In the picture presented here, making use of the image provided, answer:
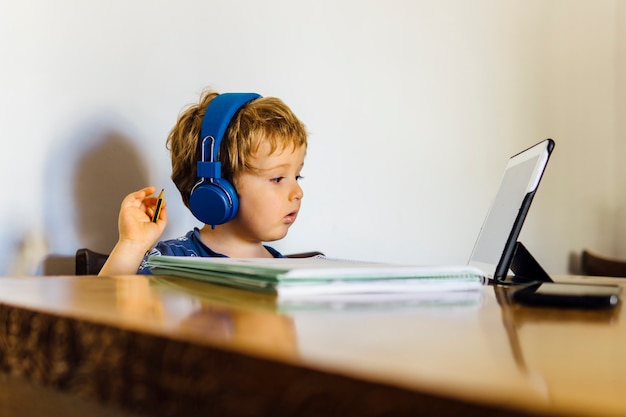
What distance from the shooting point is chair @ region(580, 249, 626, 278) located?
7.81 feet

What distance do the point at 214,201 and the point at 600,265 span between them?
67.8 inches

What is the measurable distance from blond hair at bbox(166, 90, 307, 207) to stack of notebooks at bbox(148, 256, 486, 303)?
0.64 m

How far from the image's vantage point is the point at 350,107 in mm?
1829

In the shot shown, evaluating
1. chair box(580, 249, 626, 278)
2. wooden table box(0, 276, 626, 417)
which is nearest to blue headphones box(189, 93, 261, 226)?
wooden table box(0, 276, 626, 417)

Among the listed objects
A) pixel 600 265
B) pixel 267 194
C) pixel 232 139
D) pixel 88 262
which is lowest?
pixel 600 265

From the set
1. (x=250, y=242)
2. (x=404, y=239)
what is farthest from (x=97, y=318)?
(x=404, y=239)

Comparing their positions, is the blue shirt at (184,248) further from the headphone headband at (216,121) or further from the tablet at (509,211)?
the tablet at (509,211)

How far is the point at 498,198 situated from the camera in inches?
48.9

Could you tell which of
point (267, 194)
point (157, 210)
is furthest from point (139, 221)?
point (267, 194)

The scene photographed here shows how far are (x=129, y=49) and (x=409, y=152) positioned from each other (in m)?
0.91

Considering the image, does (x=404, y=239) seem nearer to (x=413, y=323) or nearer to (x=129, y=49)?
(x=129, y=49)

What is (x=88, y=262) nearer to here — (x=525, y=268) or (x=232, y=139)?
(x=232, y=139)

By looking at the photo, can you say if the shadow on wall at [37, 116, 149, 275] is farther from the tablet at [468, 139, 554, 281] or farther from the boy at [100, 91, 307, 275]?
the tablet at [468, 139, 554, 281]

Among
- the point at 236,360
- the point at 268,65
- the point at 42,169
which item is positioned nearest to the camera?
the point at 236,360
